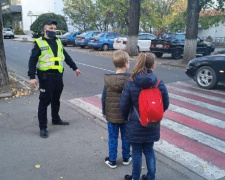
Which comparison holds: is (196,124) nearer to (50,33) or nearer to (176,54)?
(50,33)

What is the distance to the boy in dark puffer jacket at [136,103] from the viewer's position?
2.99 m

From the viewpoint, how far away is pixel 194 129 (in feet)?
18.2

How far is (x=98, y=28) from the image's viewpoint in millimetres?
35094

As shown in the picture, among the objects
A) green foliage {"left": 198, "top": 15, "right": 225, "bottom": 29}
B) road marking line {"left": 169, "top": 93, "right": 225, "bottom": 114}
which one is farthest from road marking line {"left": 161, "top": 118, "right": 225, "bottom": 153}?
green foliage {"left": 198, "top": 15, "right": 225, "bottom": 29}

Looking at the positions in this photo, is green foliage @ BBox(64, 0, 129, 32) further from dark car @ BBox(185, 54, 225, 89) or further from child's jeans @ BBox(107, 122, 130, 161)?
child's jeans @ BBox(107, 122, 130, 161)

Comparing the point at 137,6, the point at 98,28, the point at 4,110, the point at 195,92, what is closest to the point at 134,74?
the point at 4,110

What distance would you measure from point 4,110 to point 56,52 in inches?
101

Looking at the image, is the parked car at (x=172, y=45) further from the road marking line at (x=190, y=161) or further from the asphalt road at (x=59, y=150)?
the road marking line at (x=190, y=161)

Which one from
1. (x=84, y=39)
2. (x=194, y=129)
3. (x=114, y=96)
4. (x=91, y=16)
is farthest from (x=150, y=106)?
(x=91, y=16)

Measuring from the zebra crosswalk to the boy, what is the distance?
1010 mm

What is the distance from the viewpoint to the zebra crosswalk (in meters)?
4.20

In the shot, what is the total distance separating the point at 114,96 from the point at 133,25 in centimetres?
1489

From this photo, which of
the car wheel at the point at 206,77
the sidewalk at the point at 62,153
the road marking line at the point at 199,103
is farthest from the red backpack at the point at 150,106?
the car wheel at the point at 206,77

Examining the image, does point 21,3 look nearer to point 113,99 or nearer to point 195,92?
point 195,92
